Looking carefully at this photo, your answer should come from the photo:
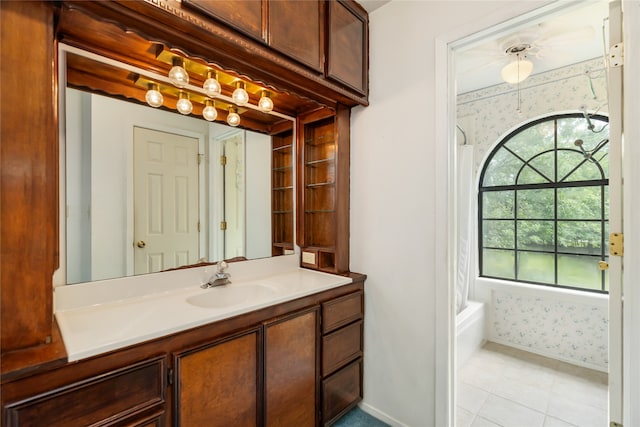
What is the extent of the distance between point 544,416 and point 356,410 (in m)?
1.22

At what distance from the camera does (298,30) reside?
1.44 meters

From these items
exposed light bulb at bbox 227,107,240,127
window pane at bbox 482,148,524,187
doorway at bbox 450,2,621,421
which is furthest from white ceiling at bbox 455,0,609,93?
exposed light bulb at bbox 227,107,240,127

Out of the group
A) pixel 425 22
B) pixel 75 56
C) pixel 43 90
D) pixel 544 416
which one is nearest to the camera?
pixel 43 90

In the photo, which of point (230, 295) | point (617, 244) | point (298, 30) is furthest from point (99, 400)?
point (617, 244)

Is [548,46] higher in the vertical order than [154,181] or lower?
higher

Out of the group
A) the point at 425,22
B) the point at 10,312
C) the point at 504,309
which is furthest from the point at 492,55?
the point at 10,312

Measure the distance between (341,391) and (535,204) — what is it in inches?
102

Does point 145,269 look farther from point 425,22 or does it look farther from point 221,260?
point 425,22

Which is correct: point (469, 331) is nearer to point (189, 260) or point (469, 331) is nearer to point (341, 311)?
point (341, 311)

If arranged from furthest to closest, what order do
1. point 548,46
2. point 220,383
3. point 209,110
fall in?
point 548,46 → point 209,110 → point 220,383

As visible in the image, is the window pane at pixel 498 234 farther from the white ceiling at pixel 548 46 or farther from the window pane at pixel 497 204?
the white ceiling at pixel 548 46

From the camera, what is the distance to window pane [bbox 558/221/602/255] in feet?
8.31

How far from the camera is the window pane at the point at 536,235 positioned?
9.14ft

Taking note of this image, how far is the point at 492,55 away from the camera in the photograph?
236 centimetres
